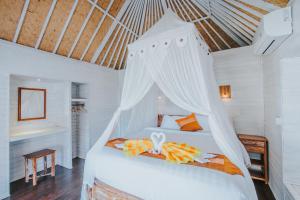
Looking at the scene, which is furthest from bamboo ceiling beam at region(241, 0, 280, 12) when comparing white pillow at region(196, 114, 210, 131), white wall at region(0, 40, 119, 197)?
white wall at region(0, 40, 119, 197)

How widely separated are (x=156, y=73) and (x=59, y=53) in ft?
8.50

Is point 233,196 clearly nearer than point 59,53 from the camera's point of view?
Yes

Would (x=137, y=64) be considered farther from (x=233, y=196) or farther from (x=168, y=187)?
(x=233, y=196)

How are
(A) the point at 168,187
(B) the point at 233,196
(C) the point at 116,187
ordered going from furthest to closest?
(C) the point at 116,187
(A) the point at 168,187
(B) the point at 233,196

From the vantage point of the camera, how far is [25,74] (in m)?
2.98

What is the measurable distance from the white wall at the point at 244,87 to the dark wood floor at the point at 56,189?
1.23 m

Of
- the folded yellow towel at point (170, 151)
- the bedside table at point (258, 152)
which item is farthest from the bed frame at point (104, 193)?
the bedside table at point (258, 152)

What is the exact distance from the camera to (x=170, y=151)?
205 centimetres

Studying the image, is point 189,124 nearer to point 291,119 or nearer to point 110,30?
point 291,119

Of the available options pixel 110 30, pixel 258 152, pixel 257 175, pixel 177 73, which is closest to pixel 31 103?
pixel 110 30

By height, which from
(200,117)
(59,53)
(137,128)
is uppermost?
(59,53)

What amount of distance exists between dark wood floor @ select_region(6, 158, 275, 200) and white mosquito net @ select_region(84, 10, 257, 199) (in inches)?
26.7

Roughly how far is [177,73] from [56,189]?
2905 mm

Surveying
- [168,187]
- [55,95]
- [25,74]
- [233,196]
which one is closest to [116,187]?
[168,187]
